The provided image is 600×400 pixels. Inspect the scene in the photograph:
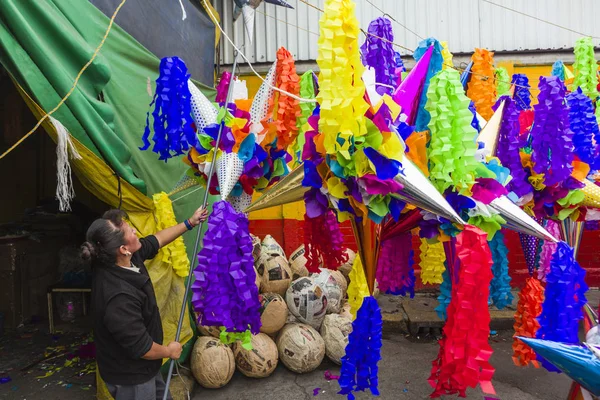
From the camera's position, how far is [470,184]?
1447mm

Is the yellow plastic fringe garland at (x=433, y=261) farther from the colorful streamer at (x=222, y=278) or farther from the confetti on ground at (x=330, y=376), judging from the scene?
the colorful streamer at (x=222, y=278)

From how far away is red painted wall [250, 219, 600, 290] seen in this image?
174 inches

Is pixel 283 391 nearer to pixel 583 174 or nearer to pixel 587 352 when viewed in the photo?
pixel 587 352

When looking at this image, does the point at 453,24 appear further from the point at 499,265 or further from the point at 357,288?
the point at 357,288

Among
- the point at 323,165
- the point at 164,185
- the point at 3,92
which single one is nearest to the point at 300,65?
the point at 164,185

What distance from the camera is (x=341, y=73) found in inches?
47.0

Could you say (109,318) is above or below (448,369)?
above

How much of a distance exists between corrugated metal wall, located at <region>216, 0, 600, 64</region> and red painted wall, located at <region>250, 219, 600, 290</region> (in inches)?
69.6

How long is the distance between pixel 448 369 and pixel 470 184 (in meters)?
0.66

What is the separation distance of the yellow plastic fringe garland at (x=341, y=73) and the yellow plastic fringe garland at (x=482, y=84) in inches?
66.5

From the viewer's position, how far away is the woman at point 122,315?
1545 millimetres

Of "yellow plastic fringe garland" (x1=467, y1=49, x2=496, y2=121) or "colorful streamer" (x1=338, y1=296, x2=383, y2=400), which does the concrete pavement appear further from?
"yellow plastic fringe garland" (x1=467, y1=49, x2=496, y2=121)

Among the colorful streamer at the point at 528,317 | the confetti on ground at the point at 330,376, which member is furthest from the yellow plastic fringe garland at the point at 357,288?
the confetti on ground at the point at 330,376

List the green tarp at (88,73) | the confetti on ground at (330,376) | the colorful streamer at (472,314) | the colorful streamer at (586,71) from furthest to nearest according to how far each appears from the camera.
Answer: the confetti on ground at (330,376) < the colorful streamer at (586,71) < the green tarp at (88,73) < the colorful streamer at (472,314)
